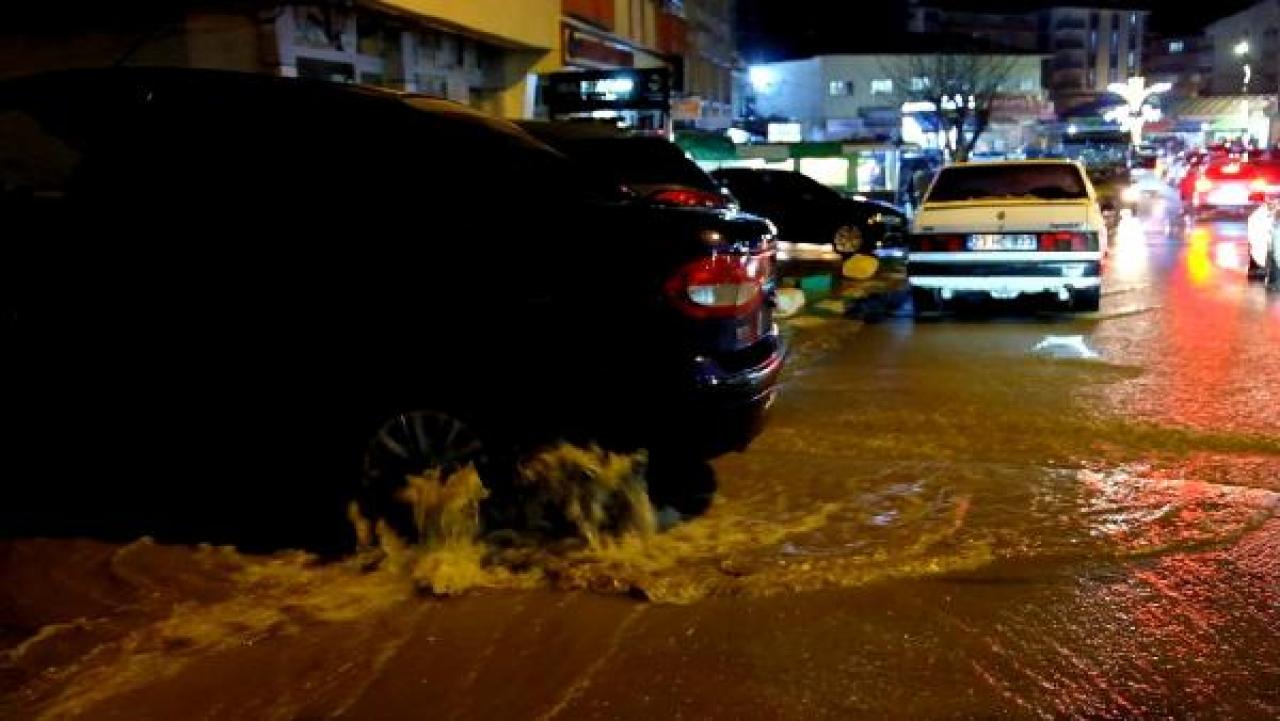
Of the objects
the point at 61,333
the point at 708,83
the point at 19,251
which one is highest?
the point at 708,83

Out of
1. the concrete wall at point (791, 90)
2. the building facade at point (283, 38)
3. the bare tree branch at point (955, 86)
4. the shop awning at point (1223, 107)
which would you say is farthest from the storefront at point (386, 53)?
the shop awning at point (1223, 107)

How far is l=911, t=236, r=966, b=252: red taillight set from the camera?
1201 centimetres

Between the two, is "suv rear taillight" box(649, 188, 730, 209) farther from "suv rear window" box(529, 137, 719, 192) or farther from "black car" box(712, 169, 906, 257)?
"black car" box(712, 169, 906, 257)

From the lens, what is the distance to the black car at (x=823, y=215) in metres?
20.6

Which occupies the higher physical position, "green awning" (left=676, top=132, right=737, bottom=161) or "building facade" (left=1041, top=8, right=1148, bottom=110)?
"building facade" (left=1041, top=8, right=1148, bottom=110)

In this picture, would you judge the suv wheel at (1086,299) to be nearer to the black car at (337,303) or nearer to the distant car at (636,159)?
the distant car at (636,159)

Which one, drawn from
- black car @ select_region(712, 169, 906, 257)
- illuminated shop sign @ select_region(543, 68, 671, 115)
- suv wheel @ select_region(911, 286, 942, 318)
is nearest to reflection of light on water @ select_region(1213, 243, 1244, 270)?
black car @ select_region(712, 169, 906, 257)

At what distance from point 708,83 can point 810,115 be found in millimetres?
21345

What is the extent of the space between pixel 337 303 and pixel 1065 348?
284 inches

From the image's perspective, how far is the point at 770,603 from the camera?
4695 millimetres

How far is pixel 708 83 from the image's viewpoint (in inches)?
1598

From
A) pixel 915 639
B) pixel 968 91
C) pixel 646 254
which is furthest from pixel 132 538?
pixel 968 91

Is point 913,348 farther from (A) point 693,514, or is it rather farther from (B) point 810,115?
(B) point 810,115

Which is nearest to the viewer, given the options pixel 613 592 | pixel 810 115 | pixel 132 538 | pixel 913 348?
pixel 613 592
